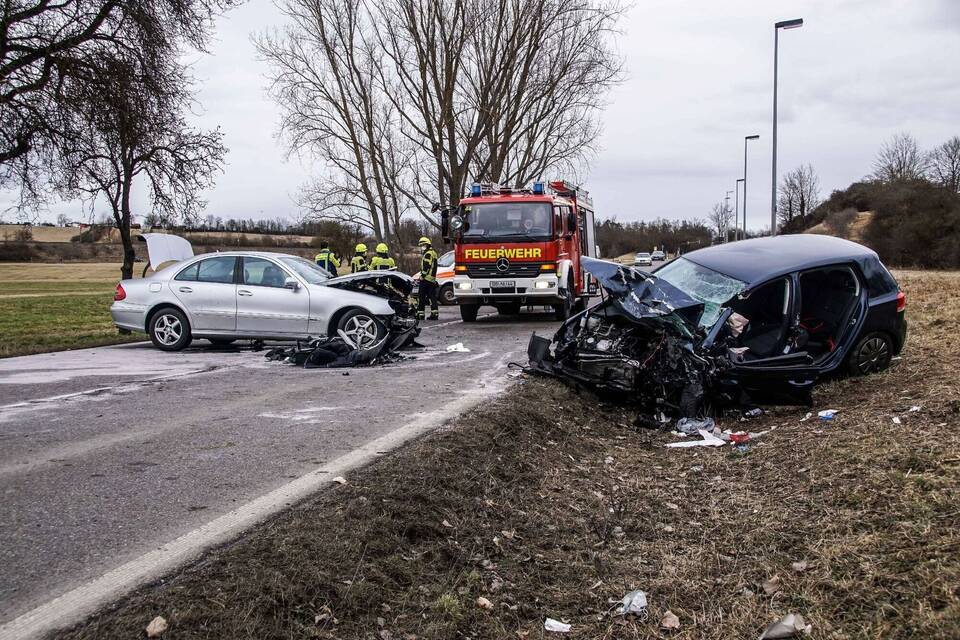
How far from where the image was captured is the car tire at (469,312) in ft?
54.0

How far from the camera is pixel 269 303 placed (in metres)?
11.5

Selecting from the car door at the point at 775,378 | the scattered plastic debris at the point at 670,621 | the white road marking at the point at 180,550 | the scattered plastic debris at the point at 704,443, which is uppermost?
the car door at the point at 775,378

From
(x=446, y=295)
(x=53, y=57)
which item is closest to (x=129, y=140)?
(x=53, y=57)

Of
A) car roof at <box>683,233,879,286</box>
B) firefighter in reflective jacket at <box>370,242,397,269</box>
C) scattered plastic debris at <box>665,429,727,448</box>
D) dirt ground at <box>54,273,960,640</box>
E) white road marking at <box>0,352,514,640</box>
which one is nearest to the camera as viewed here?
white road marking at <box>0,352,514,640</box>

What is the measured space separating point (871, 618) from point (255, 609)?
2.44 m

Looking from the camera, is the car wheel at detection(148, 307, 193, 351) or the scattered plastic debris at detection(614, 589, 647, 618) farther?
the car wheel at detection(148, 307, 193, 351)

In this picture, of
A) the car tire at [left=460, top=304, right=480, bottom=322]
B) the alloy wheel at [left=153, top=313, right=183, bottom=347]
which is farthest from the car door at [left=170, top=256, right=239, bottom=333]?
the car tire at [left=460, top=304, right=480, bottom=322]

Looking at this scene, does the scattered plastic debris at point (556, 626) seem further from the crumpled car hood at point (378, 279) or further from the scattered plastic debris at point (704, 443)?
the crumpled car hood at point (378, 279)

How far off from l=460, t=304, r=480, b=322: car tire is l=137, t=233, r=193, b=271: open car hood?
5874mm

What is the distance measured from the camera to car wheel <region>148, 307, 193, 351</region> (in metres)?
11.8

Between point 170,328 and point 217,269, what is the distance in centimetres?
119

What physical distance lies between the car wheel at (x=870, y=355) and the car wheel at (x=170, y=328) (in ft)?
30.7

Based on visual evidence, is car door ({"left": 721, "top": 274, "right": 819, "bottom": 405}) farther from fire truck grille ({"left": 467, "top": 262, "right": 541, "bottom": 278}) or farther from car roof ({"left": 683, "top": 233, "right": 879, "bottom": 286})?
fire truck grille ({"left": 467, "top": 262, "right": 541, "bottom": 278})

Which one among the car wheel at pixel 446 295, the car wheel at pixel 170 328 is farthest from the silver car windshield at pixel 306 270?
the car wheel at pixel 446 295
